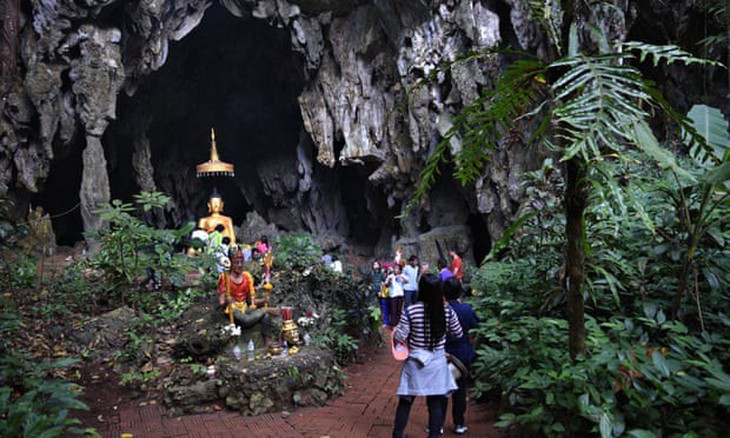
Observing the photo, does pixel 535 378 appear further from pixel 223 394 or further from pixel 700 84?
pixel 700 84

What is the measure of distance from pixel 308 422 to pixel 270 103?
17351 mm

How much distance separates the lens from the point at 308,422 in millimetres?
3812

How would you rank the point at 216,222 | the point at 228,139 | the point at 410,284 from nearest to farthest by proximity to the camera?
the point at 410,284
the point at 216,222
the point at 228,139

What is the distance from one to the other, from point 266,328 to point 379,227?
13.2m

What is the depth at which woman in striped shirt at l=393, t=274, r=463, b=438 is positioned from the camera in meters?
2.92

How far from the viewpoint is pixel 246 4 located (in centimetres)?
1458

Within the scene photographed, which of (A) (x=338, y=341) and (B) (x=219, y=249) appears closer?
(A) (x=338, y=341)

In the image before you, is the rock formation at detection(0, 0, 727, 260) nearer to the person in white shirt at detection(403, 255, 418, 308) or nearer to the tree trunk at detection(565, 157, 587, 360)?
the person in white shirt at detection(403, 255, 418, 308)

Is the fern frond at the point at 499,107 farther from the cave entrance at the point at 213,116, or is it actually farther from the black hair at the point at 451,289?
the cave entrance at the point at 213,116

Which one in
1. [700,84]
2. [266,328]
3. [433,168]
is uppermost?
[700,84]

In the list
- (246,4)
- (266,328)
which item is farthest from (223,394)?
(246,4)

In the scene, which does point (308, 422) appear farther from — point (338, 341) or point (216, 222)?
point (216, 222)

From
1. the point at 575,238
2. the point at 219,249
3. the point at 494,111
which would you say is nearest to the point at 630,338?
the point at 575,238

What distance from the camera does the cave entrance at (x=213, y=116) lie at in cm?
1617
